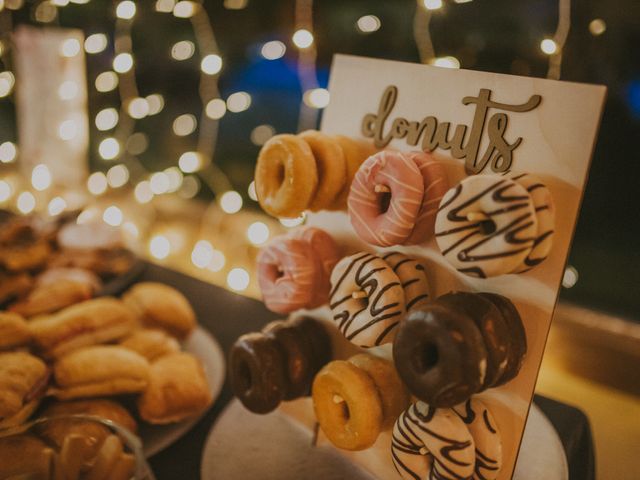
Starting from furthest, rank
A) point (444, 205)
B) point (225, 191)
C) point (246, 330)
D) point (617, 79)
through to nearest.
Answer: point (225, 191) → point (617, 79) → point (246, 330) → point (444, 205)

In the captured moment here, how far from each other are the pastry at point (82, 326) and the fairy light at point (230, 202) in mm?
1985

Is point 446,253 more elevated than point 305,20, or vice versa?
point 305,20

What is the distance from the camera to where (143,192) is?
10.6ft

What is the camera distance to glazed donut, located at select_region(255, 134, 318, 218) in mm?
878

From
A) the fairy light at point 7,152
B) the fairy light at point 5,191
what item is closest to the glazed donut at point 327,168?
the fairy light at point 5,191

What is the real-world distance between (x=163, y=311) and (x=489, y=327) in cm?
81

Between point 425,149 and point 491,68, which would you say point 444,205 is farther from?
point 491,68

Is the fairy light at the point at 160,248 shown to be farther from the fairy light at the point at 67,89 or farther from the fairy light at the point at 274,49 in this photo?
the fairy light at the point at 274,49

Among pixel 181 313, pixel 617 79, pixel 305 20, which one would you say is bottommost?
pixel 181 313

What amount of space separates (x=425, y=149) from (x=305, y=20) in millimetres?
2356

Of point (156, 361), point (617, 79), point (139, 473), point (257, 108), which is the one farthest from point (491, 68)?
point (139, 473)

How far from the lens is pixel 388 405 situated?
0.84 meters

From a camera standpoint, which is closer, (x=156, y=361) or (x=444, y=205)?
(x=444, y=205)

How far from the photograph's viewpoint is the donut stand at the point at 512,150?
0.72m
